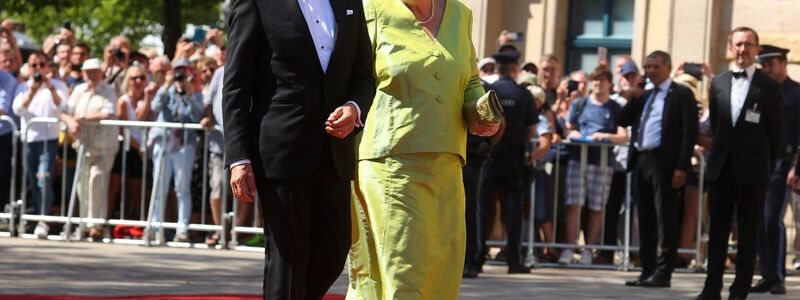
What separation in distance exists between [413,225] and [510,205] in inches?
273

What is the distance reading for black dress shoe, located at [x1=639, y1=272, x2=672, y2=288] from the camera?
13.5 m

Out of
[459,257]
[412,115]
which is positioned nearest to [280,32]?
[412,115]

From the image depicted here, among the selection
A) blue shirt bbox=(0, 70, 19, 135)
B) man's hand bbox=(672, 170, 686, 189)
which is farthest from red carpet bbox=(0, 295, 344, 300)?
blue shirt bbox=(0, 70, 19, 135)

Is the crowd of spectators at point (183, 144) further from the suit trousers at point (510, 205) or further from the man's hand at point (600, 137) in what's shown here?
the suit trousers at point (510, 205)

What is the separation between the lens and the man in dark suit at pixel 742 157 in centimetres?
1212

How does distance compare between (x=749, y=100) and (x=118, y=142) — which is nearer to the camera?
(x=749, y=100)

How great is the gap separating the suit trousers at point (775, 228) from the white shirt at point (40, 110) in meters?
6.42

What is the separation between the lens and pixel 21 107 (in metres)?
16.6

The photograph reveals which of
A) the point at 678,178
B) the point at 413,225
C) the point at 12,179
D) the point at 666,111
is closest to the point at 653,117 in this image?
the point at 666,111

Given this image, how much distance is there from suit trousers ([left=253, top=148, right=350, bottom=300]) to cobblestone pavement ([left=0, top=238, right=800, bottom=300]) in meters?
3.92

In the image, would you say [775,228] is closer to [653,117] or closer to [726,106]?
[653,117]

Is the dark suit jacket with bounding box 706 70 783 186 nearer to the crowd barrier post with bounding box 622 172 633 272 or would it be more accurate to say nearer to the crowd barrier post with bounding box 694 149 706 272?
the crowd barrier post with bounding box 694 149 706 272

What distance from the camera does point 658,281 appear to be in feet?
44.4

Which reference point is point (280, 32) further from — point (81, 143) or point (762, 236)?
point (81, 143)
